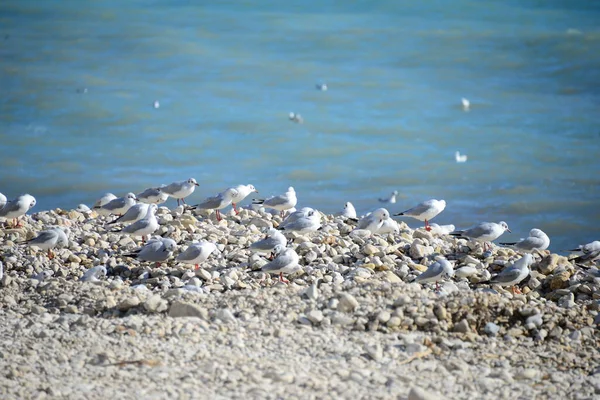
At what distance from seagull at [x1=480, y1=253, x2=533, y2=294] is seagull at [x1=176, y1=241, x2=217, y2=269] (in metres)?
2.47

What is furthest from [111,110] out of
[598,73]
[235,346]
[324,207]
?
[235,346]

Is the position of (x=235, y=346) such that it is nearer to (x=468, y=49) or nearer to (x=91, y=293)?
(x=91, y=293)

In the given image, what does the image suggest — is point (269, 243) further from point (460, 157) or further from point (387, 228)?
point (460, 157)

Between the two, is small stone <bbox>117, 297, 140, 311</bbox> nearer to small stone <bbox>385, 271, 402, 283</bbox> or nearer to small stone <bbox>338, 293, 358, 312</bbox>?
small stone <bbox>338, 293, 358, 312</bbox>

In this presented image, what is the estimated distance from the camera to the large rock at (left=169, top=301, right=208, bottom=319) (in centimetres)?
619

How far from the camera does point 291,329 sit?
5992 mm

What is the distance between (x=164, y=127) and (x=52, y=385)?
17.0 meters

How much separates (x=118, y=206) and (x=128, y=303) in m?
3.92

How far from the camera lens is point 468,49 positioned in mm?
27109

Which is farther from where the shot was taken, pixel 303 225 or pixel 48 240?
pixel 303 225

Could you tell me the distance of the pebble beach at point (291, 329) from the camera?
514cm

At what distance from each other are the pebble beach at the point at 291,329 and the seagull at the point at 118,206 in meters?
1.45

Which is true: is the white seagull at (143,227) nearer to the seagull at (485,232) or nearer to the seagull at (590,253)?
the seagull at (485,232)

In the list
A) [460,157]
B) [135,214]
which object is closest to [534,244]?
[135,214]
